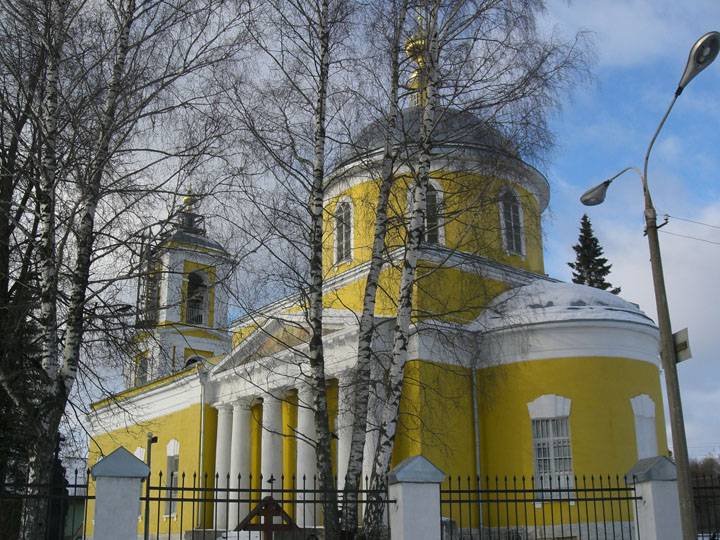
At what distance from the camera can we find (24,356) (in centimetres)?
1048

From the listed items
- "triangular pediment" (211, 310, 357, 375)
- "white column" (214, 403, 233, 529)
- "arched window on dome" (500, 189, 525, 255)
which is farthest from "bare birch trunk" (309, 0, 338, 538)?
"white column" (214, 403, 233, 529)

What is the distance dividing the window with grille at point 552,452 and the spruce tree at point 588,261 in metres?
24.2

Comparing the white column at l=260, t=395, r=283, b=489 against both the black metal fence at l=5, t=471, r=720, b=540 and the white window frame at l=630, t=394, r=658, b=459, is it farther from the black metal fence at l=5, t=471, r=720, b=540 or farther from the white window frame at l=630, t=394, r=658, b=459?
the white window frame at l=630, t=394, r=658, b=459

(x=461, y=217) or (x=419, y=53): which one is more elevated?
(x=419, y=53)

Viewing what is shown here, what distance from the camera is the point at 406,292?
10.6 metres

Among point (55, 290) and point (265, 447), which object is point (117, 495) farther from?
point (265, 447)

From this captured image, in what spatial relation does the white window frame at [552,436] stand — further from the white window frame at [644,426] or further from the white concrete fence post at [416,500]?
the white concrete fence post at [416,500]

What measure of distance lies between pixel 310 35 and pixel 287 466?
12524 mm

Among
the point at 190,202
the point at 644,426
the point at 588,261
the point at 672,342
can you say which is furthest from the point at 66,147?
the point at 588,261

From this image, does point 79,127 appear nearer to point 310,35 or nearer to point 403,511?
point 310,35

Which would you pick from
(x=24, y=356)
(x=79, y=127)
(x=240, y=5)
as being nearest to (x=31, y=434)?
(x=24, y=356)

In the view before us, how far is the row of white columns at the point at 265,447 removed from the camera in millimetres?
17984

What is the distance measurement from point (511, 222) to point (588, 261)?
27032 millimetres

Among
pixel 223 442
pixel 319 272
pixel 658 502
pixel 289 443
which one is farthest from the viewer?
pixel 223 442
